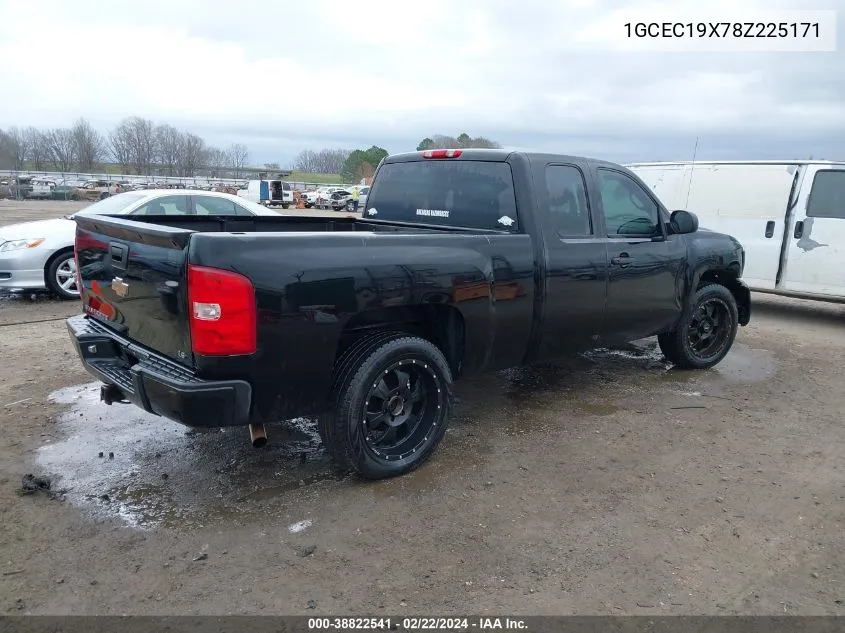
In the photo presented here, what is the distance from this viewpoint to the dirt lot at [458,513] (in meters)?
2.75

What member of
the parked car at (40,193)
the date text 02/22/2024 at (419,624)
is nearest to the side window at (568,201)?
the date text 02/22/2024 at (419,624)

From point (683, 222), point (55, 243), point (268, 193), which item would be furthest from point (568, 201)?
point (268, 193)

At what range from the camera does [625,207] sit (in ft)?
16.7

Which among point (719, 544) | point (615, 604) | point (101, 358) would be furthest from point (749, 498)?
point (101, 358)

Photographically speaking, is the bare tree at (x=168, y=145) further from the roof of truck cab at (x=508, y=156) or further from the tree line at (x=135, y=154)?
the roof of truck cab at (x=508, y=156)

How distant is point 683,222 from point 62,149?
9912 centimetres

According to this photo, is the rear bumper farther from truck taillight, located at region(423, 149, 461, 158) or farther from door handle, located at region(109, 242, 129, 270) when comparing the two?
truck taillight, located at region(423, 149, 461, 158)

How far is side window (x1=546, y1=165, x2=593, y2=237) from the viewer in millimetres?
4488

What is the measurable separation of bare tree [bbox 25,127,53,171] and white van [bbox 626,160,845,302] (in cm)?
9500

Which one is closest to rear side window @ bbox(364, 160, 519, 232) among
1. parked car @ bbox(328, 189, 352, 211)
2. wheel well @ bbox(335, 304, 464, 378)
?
wheel well @ bbox(335, 304, 464, 378)

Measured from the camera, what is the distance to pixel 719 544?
125 inches

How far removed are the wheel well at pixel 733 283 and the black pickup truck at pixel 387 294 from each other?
455mm

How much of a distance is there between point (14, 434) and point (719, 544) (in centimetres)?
433

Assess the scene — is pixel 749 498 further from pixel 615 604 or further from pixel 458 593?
pixel 458 593
